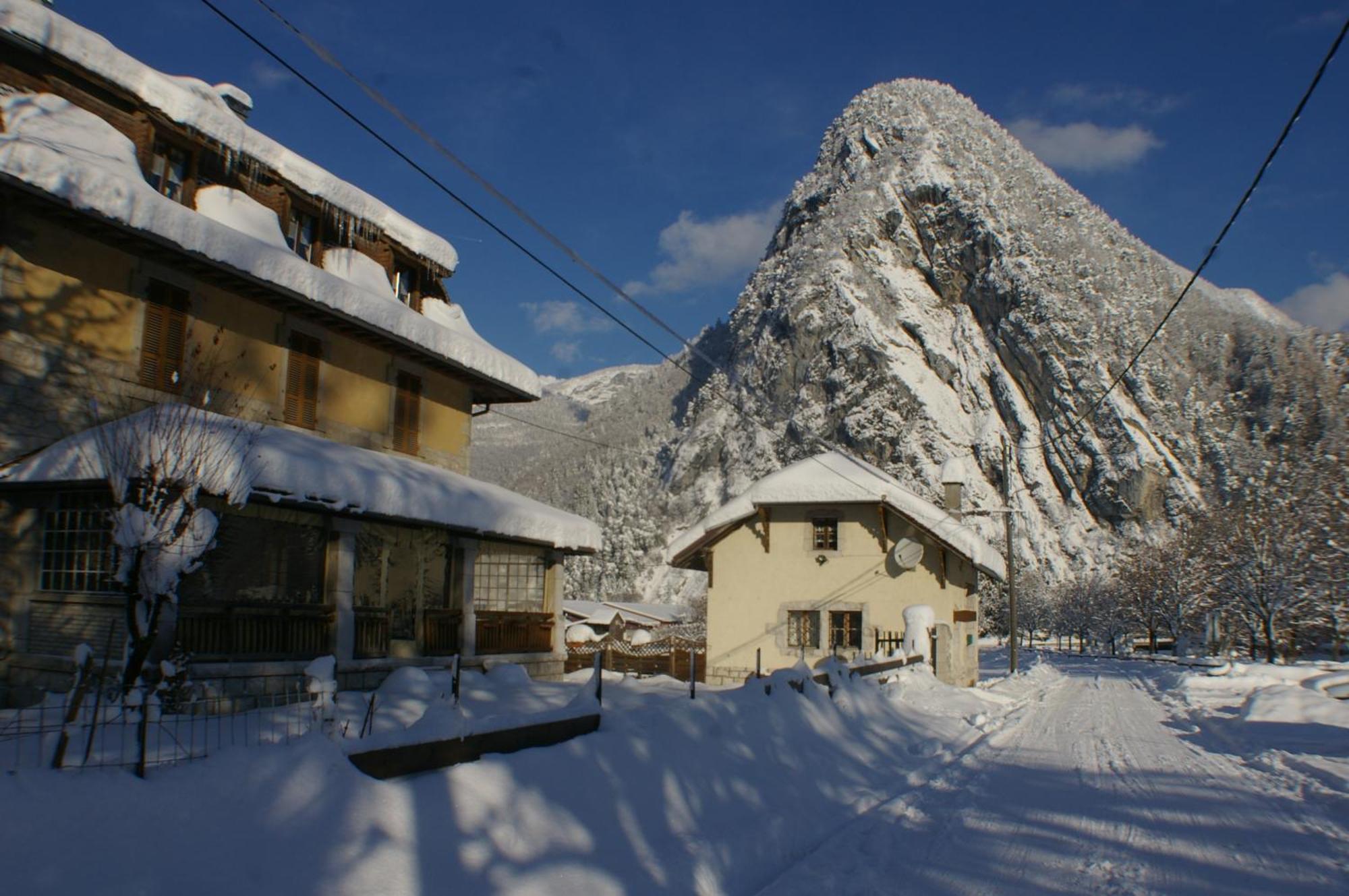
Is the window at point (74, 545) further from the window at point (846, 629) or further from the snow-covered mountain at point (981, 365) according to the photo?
the snow-covered mountain at point (981, 365)

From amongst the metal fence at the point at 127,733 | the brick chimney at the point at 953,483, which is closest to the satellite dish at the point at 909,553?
the brick chimney at the point at 953,483

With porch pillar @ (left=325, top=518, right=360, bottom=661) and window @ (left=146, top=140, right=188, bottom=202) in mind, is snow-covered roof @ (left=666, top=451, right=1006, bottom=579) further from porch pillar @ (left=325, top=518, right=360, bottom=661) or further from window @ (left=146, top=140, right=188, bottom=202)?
window @ (left=146, top=140, right=188, bottom=202)

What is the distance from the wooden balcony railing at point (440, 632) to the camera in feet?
55.2

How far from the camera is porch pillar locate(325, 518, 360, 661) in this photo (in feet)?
47.1

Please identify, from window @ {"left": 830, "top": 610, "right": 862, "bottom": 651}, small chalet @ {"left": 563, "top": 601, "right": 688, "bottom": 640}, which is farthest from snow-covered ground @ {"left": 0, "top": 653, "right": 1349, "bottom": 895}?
small chalet @ {"left": 563, "top": 601, "right": 688, "bottom": 640}

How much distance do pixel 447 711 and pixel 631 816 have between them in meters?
1.67

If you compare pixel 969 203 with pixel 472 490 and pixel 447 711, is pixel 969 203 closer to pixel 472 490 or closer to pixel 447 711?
pixel 472 490

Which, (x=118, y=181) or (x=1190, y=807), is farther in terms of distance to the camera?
(x=118, y=181)

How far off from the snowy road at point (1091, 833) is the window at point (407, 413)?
41.5 ft

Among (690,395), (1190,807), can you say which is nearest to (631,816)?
(1190,807)

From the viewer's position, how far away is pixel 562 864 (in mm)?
5586

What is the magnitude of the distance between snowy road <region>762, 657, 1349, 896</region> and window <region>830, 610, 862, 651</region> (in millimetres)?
14202

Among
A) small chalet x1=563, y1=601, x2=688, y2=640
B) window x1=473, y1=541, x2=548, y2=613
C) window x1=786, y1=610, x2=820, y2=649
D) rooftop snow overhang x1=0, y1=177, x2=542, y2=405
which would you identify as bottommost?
small chalet x1=563, y1=601, x2=688, y2=640

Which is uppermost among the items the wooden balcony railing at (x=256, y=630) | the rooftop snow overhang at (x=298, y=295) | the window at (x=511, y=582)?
the rooftop snow overhang at (x=298, y=295)
